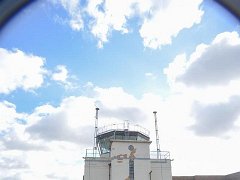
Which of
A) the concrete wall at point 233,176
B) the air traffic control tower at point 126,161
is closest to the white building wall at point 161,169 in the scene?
the air traffic control tower at point 126,161

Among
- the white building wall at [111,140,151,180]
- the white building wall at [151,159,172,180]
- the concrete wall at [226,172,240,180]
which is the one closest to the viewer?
the white building wall at [111,140,151,180]

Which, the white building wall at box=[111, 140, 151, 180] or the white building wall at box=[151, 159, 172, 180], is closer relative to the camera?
the white building wall at box=[111, 140, 151, 180]

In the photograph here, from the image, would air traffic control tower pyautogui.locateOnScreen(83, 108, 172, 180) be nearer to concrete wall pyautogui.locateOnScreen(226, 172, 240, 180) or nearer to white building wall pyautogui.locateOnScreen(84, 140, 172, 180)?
white building wall pyautogui.locateOnScreen(84, 140, 172, 180)

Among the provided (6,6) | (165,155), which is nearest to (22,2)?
(6,6)

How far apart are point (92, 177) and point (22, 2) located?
26091 millimetres

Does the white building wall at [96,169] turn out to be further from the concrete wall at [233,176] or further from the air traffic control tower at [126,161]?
the concrete wall at [233,176]

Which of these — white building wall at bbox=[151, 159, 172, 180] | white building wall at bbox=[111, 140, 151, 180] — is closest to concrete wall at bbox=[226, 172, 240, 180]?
white building wall at bbox=[151, 159, 172, 180]

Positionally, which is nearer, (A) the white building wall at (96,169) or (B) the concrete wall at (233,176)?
(A) the white building wall at (96,169)

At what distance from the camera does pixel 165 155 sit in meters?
28.8

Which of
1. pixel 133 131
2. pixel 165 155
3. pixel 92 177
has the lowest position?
pixel 92 177

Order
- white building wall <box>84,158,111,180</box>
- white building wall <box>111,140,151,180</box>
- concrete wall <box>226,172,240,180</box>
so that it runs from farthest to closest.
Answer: concrete wall <box>226,172,240,180</box> → white building wall <box>84,158,111,180</box> → white building wall <box>111,140,151,180</box>

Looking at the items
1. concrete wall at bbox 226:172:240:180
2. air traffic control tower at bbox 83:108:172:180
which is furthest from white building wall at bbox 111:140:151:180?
concrete wall at bbox 226:172:240:180

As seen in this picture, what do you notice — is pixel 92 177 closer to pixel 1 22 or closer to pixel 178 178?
pixel 178 178

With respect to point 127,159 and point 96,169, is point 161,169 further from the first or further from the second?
point 96,169
